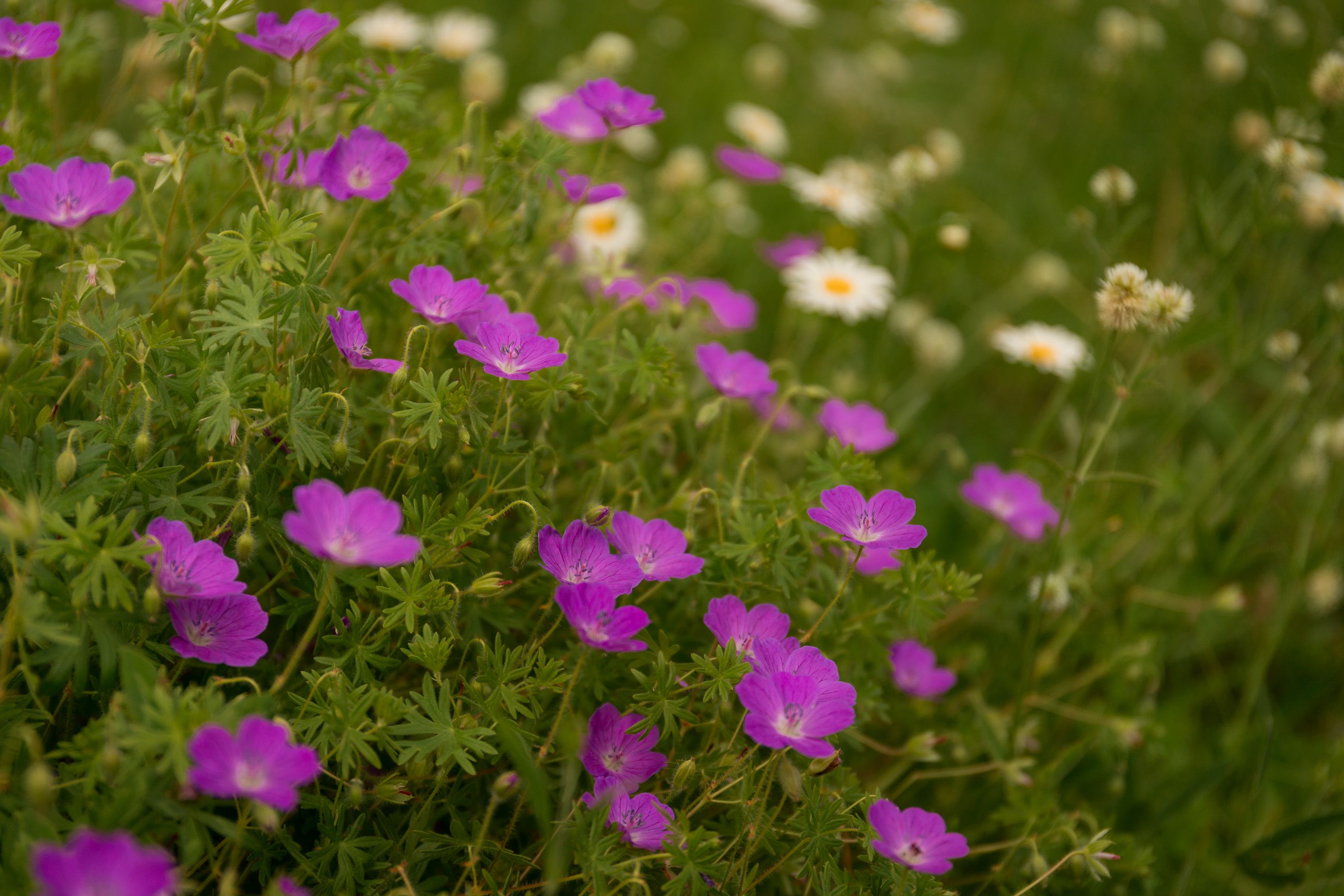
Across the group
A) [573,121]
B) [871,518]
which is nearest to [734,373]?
[871,518]

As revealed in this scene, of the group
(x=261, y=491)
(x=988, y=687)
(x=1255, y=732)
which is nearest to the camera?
(x=261, y=491)

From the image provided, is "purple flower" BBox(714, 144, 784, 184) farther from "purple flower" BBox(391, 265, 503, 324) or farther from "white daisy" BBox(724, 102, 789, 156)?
"purple flower" BBox(391, 265, 503, 324)

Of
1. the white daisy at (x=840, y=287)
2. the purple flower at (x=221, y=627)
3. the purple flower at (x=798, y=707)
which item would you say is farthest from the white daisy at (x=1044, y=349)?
the purple flower at (x=221, y=627)

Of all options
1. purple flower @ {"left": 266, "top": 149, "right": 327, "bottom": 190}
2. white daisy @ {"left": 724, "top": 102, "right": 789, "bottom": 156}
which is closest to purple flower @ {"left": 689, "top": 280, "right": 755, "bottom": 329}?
purple flower @ {"left": 266, "top": 149, "right": 327, "bottom": 190}

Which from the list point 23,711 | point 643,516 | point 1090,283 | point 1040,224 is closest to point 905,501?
point 643,516

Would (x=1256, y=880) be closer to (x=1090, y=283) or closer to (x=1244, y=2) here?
(x=1090, y=283)

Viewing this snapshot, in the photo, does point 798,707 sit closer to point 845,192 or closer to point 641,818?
point 641,818
